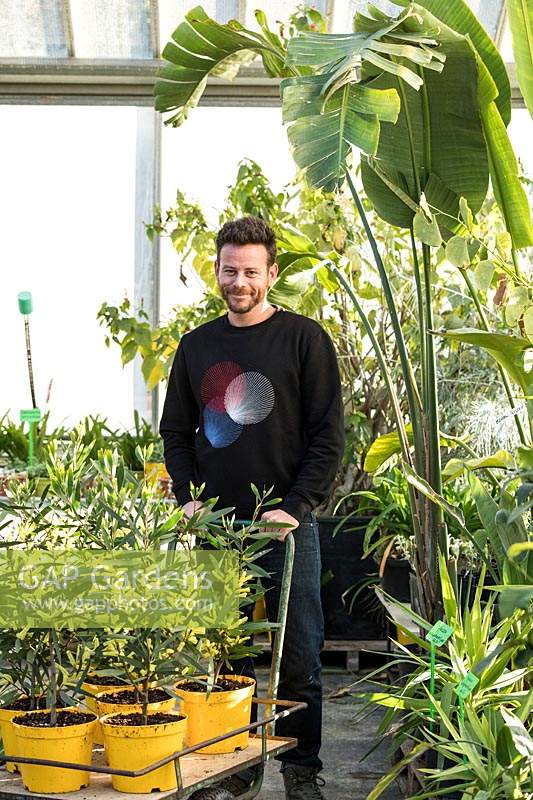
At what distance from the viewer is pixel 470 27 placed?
2.73m

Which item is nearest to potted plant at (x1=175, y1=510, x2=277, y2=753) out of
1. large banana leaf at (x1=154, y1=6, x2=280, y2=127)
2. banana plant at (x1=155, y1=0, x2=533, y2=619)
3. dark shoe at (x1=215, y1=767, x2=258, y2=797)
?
dark shoe at (x1=215, y1=767, x2=258, y2=797)

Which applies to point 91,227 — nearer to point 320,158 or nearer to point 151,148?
point 151,148

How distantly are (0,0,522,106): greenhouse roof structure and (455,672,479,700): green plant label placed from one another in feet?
13.6

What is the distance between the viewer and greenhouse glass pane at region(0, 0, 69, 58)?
222 inches

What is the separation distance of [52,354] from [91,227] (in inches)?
28.2

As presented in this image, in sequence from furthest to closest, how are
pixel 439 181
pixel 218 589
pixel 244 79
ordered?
pixel 244 79
pixel 439 181
pixel 218 589

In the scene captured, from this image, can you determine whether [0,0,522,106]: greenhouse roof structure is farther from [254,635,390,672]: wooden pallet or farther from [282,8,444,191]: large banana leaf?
[282,8,444,191]: large banana leaf

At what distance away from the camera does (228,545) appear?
2.01 metres

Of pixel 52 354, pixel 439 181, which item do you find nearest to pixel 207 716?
pixel 439 181

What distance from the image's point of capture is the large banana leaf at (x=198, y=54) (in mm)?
3076

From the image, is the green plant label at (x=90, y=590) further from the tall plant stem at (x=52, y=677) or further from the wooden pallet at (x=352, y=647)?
the wooden pallet at (x=352, y=647)

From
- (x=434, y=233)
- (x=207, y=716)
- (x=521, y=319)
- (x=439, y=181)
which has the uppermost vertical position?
(x=439, y=181)

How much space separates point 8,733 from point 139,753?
0.83 ft

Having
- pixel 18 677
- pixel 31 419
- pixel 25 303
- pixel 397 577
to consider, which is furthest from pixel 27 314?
pixel 18 677
